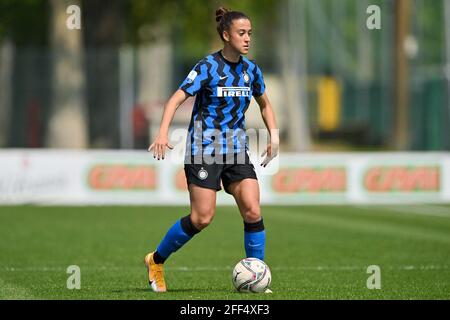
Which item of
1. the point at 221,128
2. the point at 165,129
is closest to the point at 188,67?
the point at 221,128

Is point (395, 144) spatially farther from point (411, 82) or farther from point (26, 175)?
point (26, 175)

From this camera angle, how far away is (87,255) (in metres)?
13.9

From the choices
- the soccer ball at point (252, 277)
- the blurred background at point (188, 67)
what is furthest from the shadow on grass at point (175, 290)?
the blurred background at point (188, 67)

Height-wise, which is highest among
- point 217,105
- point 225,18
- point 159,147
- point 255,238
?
point 225,18

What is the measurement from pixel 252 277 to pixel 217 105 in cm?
141

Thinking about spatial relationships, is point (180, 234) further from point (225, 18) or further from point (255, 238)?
point (225, 18)

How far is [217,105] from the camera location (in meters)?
9.55

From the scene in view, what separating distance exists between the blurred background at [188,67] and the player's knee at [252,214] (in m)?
5.73

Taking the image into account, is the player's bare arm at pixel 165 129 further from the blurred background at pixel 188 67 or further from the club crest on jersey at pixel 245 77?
the blurred background at pixel 188 67

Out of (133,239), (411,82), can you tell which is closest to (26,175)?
(133,239)

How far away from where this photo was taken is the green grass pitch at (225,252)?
33.3 feet

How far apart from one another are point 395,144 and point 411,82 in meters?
5.86

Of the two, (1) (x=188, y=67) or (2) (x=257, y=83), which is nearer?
(2) (x=257, y=83)

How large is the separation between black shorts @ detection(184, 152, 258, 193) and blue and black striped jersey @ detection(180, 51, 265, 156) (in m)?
0.10
